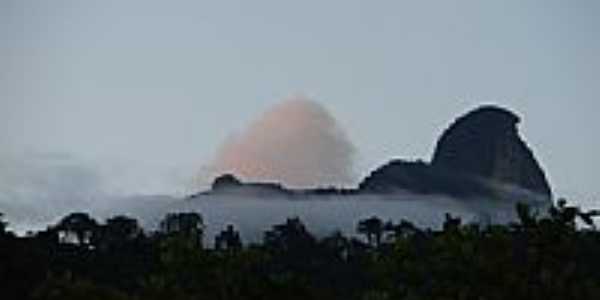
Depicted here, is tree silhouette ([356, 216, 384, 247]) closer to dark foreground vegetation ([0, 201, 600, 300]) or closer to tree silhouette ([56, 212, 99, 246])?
tree silhouette ([56, 212, 99, 246])

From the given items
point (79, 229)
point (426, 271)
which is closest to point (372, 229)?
point (79, 229)

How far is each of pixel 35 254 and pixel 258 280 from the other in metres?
28.7

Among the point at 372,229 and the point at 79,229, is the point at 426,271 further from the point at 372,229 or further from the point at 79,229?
the point at 372,229

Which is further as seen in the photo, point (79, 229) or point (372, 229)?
point (372, 229)

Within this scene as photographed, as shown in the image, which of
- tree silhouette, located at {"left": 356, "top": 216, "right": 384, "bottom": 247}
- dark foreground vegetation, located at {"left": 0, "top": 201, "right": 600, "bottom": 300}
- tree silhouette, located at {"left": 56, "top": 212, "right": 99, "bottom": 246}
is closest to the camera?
dark foreground vegetation, located at {"left": 0, "top": 201, "right": 600, "bottom": 300}

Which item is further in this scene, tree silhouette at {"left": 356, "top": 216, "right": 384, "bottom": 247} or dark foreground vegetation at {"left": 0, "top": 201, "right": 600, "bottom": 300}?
tree silhouette at {"left": 356, "top": 216, "right": 384, "bottom": 247}

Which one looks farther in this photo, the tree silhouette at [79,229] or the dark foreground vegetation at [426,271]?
the tree silhouette at [79,229]

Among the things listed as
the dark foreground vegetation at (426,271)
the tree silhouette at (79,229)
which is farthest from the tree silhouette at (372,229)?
the dark foreground vegetation at (426,271)

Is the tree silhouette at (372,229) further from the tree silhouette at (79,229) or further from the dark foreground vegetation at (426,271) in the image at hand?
the dark foreground vegetation at (426,271)

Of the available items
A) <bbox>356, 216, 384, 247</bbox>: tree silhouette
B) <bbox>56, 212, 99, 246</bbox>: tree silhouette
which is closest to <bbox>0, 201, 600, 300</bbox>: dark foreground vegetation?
<bbox>56, 212, 99, 246</bbox>: tree silhouette

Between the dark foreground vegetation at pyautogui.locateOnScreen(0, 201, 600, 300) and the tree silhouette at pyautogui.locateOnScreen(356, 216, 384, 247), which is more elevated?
the tree silhouette at pyautogui.locateOnScreen(356, 216, 384, 247)

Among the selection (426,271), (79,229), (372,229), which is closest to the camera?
(426,271)

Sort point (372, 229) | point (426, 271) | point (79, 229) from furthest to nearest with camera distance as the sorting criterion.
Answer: point (372, 229) → point (79, 229) → point (426, 271)

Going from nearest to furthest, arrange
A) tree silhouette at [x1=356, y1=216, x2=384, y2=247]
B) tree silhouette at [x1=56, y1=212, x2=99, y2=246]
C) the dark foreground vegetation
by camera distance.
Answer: the dark foreground vegetation, tree silhouette at [x1=56, y1=212, x2=99, y2=246], tree silhouette at [x1=356, y1=216, x2=384, y2=247]
